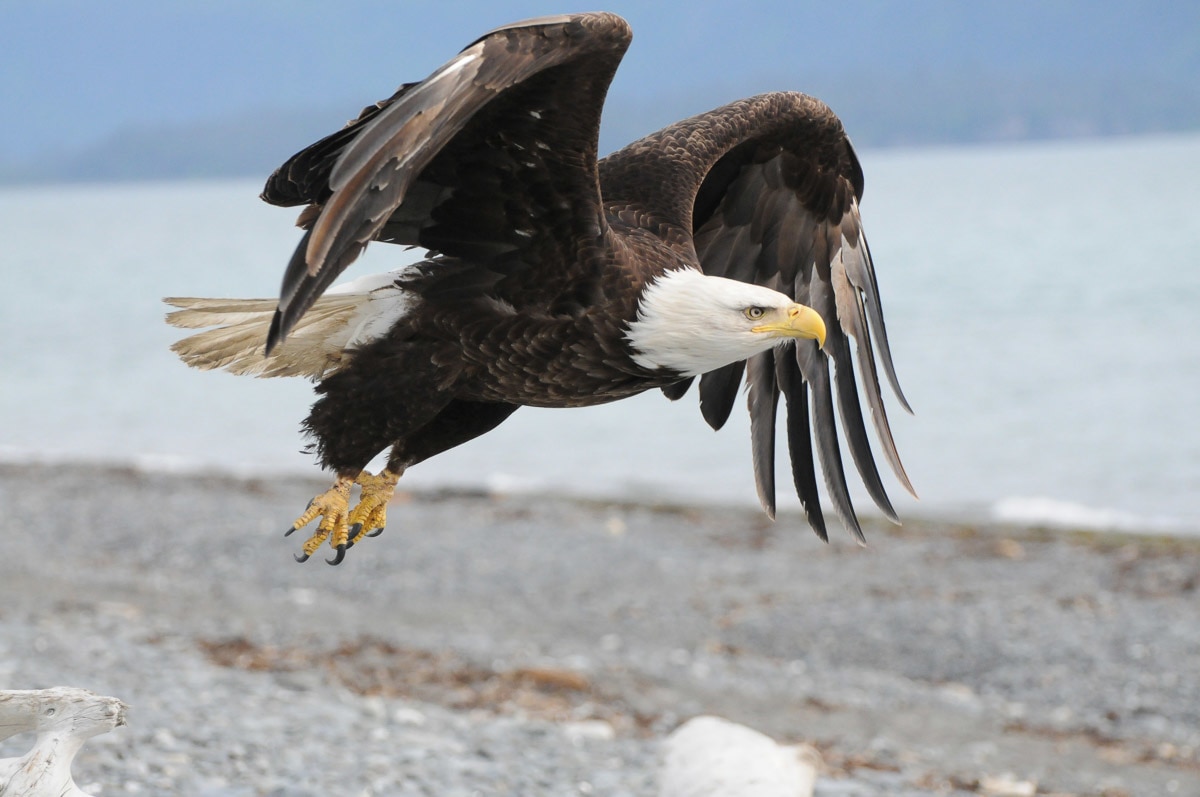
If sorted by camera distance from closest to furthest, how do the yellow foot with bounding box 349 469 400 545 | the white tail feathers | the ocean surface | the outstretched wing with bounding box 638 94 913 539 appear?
the white tail feathers
the yellow foot with bounding box 349 469 400 545
the outstretched wing with bounding box 638 94 913 539
the ocean surface

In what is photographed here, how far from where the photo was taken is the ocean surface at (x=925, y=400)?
1456cm

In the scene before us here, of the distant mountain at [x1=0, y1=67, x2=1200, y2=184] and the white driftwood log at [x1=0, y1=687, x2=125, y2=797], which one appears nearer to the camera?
the white driftwood log at [x1=0, y1=687, x2=125, y2=797]

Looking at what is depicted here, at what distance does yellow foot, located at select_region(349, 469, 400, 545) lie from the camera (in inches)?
147

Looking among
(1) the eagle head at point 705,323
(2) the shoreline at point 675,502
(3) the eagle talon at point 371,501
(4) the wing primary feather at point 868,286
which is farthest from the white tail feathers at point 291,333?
(2) the shoreline at point 675,502

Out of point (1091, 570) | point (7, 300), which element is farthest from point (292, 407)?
point (7, 300)

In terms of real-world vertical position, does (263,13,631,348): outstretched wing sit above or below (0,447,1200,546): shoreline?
above

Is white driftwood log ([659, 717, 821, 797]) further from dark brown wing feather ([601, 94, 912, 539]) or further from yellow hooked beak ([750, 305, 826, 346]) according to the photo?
yellow hooked beak ([750, 305, 826, 346])

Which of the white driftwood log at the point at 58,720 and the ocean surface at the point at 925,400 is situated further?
the ocean surface at the point at 925,400

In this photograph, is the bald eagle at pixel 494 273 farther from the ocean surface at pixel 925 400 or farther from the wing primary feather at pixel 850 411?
the ocean surface at pixel 925 400

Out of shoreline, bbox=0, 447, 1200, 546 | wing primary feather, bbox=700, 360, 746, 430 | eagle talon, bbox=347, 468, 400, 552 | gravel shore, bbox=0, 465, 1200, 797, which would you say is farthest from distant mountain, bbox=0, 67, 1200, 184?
eagle talon, bbox=347, 468, 400, 552

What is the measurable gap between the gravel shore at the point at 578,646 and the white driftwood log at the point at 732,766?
1.26 ft

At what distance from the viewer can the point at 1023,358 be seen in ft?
74.7

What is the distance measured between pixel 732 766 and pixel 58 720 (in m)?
2.54

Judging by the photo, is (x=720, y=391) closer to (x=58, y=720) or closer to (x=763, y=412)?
(x=763, y=412)
